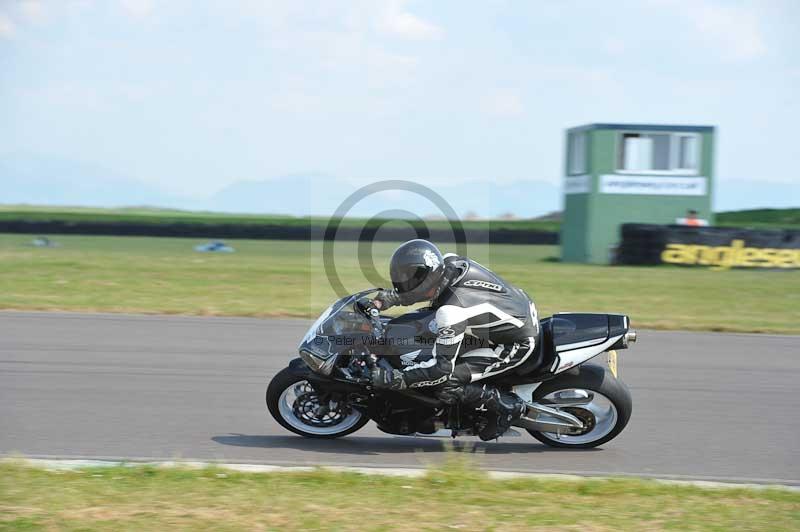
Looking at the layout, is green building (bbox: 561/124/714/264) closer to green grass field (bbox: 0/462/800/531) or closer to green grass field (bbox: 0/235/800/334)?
green grass field (bbox: 0/235/800/334)

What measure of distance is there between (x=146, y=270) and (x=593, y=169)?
14.1 metres

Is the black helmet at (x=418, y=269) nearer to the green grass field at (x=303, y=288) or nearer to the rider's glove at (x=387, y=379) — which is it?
the rider's glove at (x=387, y=379)

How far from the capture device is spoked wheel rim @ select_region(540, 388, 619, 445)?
6738 mm

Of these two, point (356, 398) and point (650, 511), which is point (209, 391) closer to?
point (356, 398)

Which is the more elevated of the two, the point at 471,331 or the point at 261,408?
the point at 471,331

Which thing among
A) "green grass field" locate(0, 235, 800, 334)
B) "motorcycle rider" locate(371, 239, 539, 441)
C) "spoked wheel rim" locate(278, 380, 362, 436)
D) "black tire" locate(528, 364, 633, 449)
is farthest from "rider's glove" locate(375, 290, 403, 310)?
"green grass field" locate(0, 235, 800, 334)

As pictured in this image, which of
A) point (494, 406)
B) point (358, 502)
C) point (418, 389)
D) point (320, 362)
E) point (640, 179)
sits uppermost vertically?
point (640, 179)

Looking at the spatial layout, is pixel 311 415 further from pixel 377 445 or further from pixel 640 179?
pixel 640 179

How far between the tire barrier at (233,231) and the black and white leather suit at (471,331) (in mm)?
31786

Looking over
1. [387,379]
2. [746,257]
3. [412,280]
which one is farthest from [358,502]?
[746,257]

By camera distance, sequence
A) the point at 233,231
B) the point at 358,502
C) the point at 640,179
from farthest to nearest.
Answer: the point at 233,231 → the point at 640,179 → the point at 358,502

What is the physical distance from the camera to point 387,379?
6367 mm

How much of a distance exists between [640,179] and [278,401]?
23460mm

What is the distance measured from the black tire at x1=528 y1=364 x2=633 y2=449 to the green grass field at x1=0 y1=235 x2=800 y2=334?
6.69m
